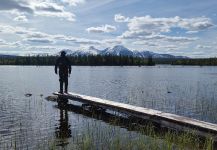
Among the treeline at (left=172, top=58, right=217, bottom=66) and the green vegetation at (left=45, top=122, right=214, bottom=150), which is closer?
the green vegetation at (left=45, top=122, right=214, bottom=150)

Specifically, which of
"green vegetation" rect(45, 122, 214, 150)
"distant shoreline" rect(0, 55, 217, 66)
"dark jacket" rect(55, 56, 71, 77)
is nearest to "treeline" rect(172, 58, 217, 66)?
"distant shoreline" rect(0, 55, 217, 66)

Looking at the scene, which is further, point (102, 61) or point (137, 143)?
point (102, 61)

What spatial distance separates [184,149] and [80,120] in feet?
29.8

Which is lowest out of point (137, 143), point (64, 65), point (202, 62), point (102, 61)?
point (137, 143)

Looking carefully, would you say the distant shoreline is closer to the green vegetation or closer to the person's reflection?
the person's reflection

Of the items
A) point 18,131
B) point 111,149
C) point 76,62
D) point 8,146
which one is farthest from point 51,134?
point 76,62

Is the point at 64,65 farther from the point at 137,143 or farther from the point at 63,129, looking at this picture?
the point at 137,143

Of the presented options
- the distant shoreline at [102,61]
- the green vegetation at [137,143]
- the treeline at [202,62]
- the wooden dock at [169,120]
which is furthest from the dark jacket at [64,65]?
the treeline at [202,62]

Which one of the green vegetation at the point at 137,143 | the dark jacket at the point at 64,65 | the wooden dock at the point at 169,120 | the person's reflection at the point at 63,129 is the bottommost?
the person's reflection at the point at 63,129

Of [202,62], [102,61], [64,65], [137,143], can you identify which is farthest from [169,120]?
[202,62]

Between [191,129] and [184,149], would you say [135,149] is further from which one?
[191,129]

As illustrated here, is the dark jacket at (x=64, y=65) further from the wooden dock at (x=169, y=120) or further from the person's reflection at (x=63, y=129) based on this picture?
the wooden dock at (x=169, y=120)

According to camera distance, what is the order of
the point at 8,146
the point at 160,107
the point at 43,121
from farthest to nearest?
the point at 160,107 < the point at 43,121 < the point at 8,146

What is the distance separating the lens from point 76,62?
164 m
